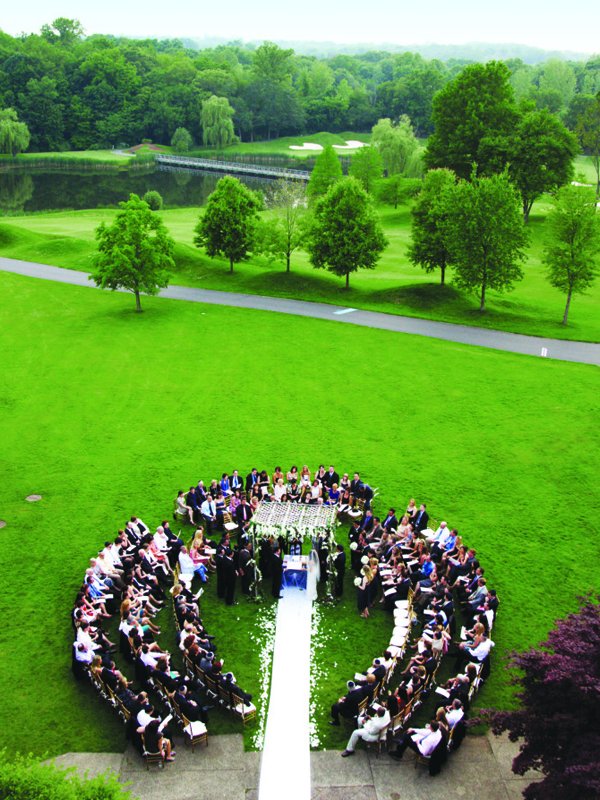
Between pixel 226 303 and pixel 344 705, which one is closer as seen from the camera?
pixel 344 705

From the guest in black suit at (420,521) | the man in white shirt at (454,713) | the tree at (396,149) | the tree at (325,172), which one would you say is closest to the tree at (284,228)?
the tree at (325,172)

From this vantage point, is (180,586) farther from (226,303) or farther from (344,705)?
(226,303)

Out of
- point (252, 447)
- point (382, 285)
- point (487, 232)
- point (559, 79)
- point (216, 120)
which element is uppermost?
point (559, 79)

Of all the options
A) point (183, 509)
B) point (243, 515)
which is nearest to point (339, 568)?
point (243, 515)

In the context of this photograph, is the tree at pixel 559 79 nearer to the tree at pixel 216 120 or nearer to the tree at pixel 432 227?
the tree at pixel 216 120

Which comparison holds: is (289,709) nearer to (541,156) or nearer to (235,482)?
(235,482)

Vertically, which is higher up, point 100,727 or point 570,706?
point 570,706

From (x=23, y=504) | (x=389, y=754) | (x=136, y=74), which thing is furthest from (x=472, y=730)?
(x=136, y=74)
